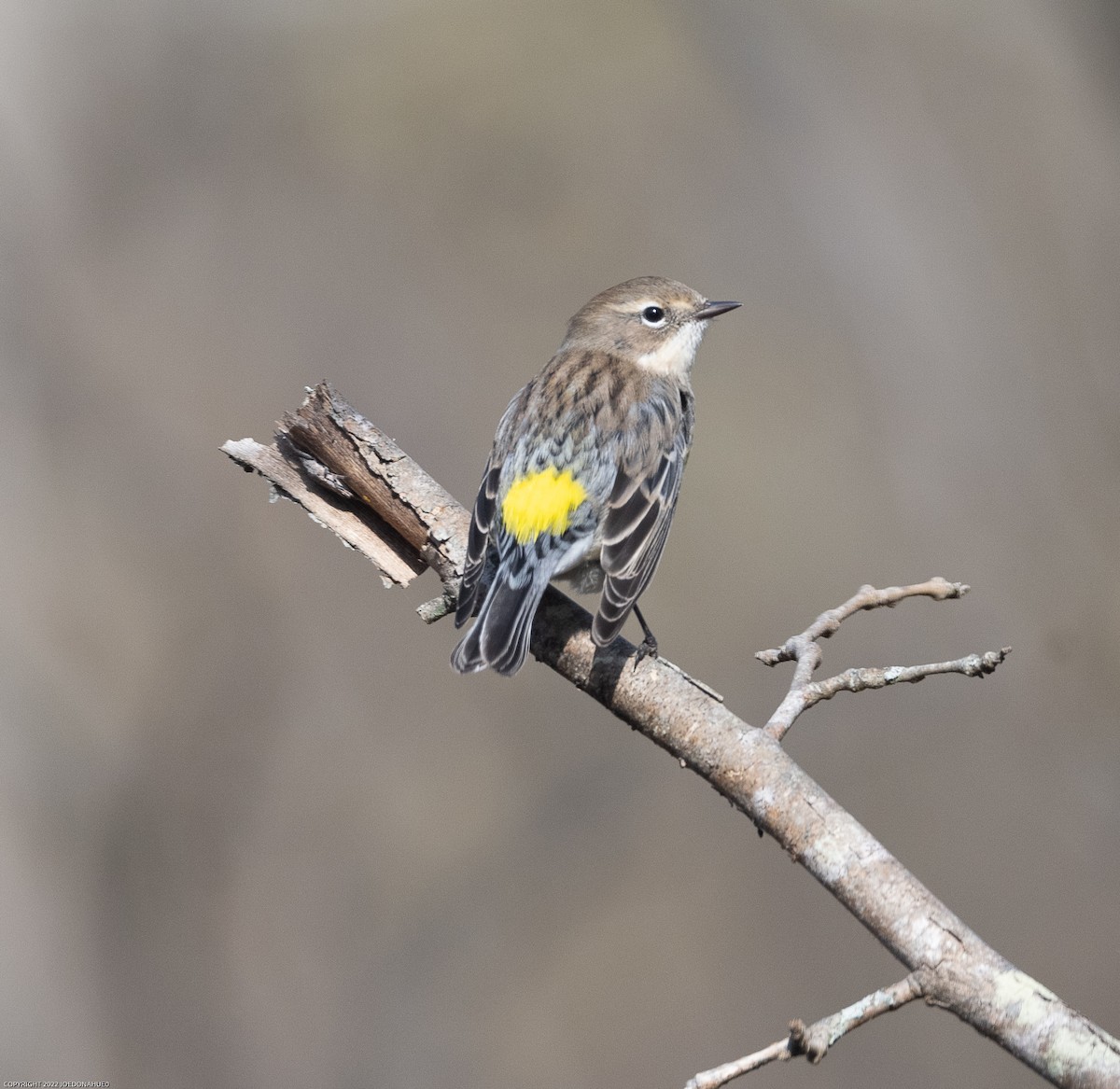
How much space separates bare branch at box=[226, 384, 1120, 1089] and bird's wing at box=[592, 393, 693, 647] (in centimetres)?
21

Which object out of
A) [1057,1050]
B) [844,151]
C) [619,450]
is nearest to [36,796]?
[619,450]

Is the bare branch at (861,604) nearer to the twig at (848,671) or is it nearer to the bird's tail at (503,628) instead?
the twig at (848,671)

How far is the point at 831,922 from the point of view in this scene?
24.9 ft

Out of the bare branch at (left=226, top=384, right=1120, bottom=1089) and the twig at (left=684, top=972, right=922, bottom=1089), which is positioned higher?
the bare branch at (left=226, top=384, right=1120, bottom=1089)

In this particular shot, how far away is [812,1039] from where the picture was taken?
8.55 ft

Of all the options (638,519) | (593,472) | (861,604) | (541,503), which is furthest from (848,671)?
(593,472)

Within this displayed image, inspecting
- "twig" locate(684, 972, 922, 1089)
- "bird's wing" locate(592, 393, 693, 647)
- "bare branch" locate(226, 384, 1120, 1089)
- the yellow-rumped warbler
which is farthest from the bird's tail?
"twig" locate(684, 972, 922, 1089)

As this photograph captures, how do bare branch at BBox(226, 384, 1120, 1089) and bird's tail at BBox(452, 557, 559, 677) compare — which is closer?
bare branch at BBox(226, 384, 1120, 1089)

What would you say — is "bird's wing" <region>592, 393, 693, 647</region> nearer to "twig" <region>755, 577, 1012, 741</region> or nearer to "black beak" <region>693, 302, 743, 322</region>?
"twig" <region>755, 577, 1012, 741</region>

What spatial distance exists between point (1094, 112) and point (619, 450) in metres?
7.30

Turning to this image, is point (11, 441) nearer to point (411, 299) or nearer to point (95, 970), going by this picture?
point (411, 299)

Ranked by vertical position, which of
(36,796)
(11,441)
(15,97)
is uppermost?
(15,97)

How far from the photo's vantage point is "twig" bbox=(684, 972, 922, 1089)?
2.58 meters

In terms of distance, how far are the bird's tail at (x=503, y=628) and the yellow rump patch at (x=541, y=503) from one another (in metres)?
0.32
